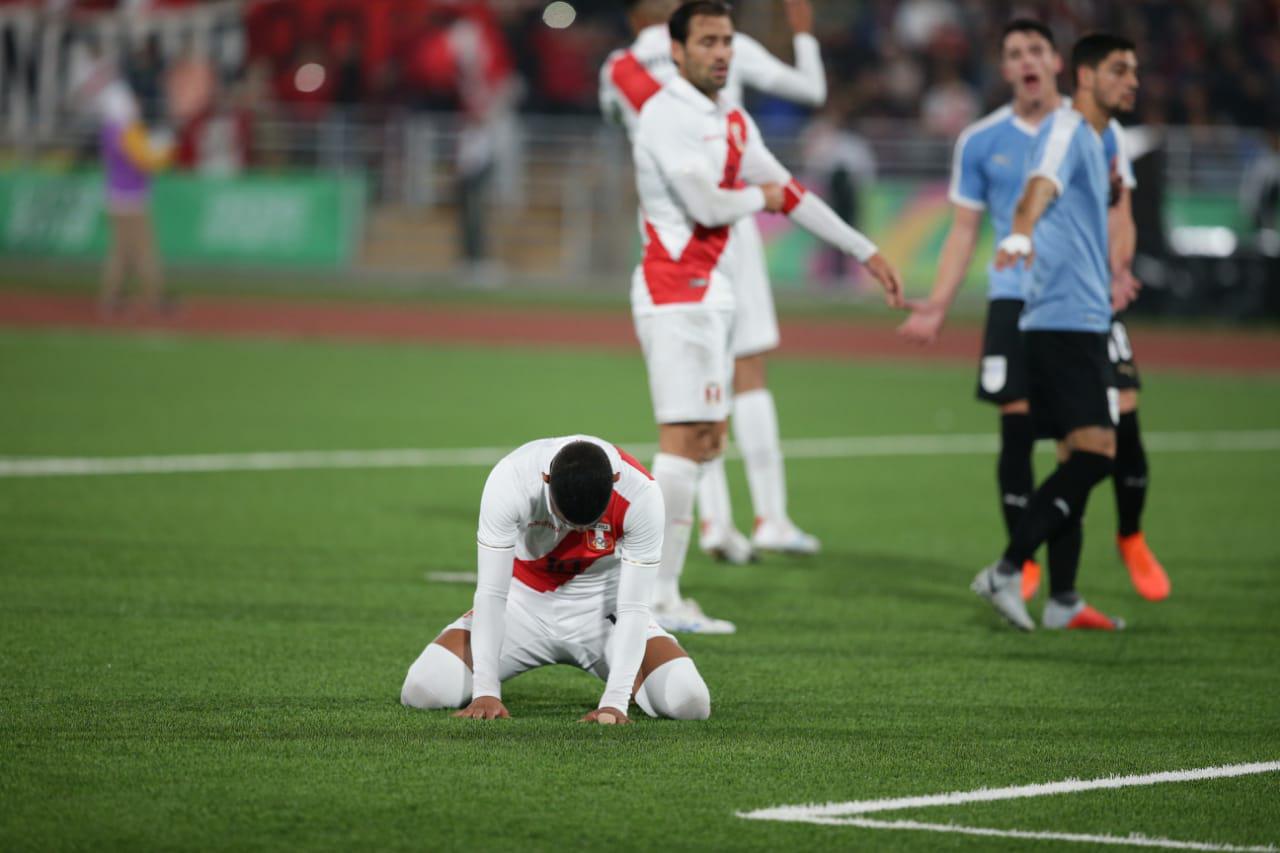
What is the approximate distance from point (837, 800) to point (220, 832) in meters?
1.66

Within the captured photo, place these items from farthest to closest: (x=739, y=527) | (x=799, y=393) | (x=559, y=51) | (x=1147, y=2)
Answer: (x=559, y=51) < (x=1147, y=2) < (x=799, y=393) < (x=739, y=527)

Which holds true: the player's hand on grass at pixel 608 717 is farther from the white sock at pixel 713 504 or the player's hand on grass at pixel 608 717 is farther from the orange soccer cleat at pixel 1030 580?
the white sock at pixel 713 504

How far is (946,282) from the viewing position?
869 cm

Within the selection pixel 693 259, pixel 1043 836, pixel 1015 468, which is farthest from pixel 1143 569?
pixel 1043 836

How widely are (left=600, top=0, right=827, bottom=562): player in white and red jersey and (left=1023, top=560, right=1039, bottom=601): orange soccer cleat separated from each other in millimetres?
1397

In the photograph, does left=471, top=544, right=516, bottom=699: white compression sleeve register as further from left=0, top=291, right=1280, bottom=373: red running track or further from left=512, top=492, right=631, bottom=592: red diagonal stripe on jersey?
left=0, top=291, right=1280, bottom=373: red running track

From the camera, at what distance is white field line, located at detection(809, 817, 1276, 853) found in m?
5.01

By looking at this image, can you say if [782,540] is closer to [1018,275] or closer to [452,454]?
[1018,275]

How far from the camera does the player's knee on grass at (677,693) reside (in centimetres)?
633

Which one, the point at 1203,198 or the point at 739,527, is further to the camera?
the point at 1203,198

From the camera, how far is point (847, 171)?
2747 centimetres

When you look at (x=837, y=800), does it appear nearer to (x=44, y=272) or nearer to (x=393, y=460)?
(x=393, y=460)

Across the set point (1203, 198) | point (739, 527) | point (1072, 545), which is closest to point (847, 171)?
point (1203, 198)

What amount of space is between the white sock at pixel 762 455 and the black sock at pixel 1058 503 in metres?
2.36
